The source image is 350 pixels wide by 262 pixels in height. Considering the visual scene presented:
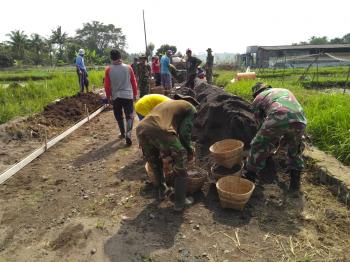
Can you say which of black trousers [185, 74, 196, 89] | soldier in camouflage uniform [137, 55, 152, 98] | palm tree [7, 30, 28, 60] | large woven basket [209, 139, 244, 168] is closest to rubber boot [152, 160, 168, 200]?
large woven basket [209, 139, 244, 168]

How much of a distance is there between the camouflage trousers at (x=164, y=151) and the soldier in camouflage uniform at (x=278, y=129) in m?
1.03

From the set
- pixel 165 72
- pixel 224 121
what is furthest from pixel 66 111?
pixel 224 121

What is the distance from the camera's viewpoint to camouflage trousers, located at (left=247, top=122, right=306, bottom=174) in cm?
386

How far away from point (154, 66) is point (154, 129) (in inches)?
420

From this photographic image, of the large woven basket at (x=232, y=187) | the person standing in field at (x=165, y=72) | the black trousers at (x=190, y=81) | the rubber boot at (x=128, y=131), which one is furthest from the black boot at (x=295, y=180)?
the person standing in field at (x=165, y=72)

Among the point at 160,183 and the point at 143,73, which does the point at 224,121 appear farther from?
the point at 143,73

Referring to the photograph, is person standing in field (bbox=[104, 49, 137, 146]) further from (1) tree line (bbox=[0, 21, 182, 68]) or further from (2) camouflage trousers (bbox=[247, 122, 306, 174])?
(1) tree line (bbox=[0, 21, 182, 68])

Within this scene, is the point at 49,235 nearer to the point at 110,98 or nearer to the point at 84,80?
the point at 110,98

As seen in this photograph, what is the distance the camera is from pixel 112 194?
169 inches

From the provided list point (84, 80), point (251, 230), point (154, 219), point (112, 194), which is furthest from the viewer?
point (84, 80)

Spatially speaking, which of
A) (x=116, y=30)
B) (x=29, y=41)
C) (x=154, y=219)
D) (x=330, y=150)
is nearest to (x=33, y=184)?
(x=154, y=219)

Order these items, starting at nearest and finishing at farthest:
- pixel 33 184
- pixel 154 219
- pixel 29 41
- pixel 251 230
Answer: pixel 251 230
pixel 154 219
pixel 33 184
pixel 29 41

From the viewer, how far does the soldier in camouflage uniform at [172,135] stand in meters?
3.48

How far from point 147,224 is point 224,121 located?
265 cm
